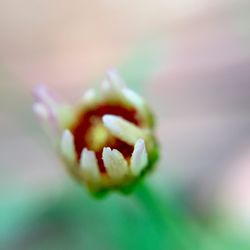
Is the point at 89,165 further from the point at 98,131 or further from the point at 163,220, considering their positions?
the point at 163,220

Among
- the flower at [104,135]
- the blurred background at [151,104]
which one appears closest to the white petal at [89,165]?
the flower at [104,135]

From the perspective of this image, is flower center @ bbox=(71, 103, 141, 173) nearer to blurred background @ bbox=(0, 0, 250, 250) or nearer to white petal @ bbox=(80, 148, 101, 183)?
white petal @ bbox=(80, 148, 101, 183)

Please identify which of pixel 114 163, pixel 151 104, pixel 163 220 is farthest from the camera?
pixel 151 104

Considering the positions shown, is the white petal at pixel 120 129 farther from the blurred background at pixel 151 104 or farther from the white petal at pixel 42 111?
the blurred background at pixel 151 104

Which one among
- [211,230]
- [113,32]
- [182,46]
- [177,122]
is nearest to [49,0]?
[113,32]

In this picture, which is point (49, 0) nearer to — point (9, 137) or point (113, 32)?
point (113, 32)

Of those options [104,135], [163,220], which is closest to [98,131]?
[104,135]

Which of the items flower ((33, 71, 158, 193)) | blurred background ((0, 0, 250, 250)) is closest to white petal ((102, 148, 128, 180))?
flower ((33, 71, 158, 193))

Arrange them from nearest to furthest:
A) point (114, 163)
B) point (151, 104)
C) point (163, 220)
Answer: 1. point (114, 163)
2. point (163, 220)
3. point (151, 104)
